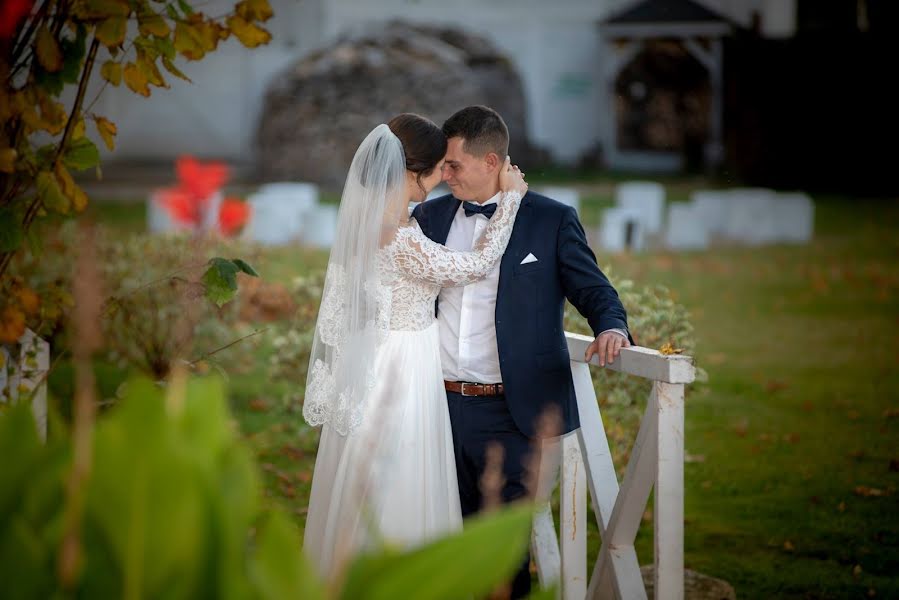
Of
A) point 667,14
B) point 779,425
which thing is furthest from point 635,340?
point 667,14

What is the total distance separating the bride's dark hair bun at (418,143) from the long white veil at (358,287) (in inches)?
3.1

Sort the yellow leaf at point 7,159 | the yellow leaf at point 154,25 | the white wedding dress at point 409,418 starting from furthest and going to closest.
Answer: the white wedding dress at point 409,418, the yellow leaf at point 154,25, the yellow leaf at point 7,159

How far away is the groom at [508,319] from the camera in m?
4.04

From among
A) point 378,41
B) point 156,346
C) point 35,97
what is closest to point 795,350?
point 156,346

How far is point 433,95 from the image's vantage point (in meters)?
23.1

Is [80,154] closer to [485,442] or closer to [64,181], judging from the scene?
[64,181]

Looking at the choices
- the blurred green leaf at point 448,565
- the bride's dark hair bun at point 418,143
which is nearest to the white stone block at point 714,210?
the bride's dark hair bun at point 418,143

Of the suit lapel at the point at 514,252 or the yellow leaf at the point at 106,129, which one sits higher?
the yellow leaf at the point at 106,129

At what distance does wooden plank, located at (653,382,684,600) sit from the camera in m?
3.38

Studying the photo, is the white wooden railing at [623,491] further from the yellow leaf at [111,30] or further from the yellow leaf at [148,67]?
the yellow leaf at [111,30]

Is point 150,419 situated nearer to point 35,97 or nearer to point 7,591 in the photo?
point 7,591

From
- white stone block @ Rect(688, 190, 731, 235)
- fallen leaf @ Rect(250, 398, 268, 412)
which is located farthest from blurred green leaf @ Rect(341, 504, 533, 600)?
white stone block @ Rect(688, 190, 731, 235)

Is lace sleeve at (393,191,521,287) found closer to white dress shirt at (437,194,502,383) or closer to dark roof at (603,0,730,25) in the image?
white dress shirt at (437,194,502,383)

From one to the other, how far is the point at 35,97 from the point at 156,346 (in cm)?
495
